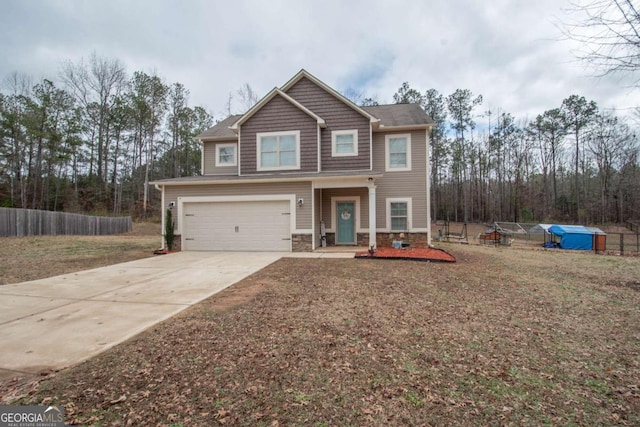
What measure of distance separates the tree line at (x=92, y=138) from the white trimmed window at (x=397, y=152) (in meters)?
22.6

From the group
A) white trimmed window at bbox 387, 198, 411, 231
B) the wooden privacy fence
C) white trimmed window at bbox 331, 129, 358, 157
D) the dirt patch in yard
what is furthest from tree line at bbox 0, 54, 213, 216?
the dirt patch in yard

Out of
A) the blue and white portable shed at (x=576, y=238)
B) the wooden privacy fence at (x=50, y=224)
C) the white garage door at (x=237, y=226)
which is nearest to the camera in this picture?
the white garage door at (x=237, y=226)

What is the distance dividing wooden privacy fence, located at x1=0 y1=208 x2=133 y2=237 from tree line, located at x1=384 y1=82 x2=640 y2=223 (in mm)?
28894

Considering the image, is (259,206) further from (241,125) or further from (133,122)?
(133,122)

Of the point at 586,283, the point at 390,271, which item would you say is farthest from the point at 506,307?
the point at 586,283

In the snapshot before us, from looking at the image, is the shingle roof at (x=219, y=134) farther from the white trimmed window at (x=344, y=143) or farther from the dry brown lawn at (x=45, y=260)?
the dry brown lawn at (x=45, y=260)

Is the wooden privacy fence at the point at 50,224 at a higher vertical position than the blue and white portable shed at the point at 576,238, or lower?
higher

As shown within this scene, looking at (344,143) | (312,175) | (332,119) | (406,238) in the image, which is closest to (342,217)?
(312,175)

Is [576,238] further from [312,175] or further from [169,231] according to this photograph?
[169,231]

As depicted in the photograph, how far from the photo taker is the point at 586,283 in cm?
688

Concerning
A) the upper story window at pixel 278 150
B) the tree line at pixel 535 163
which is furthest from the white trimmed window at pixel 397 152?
the tree line at pixel 535 163

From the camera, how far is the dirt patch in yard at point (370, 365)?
231 cm

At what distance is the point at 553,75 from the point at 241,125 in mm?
11202

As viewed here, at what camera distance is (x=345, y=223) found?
1333cm
